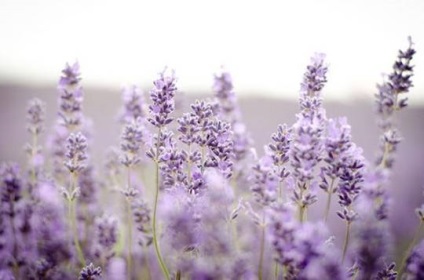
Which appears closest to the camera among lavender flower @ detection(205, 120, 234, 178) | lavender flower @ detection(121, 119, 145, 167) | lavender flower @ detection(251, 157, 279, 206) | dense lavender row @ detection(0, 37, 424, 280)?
dense lavender row @ detection(0, 37, 424, 280)

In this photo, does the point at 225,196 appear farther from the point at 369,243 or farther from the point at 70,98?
the point at 70,98

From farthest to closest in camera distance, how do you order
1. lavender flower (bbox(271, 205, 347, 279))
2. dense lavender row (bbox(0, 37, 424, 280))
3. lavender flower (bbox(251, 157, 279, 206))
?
lavender flower (bbox(251, 157, 279, 206)), dense lavender row (bbox(0, 37, 424, 280)), lavender flower (bbox(271, 205, 347, 279))

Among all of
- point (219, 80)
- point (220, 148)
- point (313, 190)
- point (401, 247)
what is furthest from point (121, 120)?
point (401, 247)

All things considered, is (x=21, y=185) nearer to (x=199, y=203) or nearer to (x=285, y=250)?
(x=199, y=203)

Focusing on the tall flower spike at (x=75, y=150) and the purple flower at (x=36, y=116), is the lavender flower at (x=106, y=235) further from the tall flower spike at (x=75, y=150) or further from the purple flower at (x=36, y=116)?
the purple flower at (x=36, y=116)

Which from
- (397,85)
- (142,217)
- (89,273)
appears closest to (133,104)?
(142,217)

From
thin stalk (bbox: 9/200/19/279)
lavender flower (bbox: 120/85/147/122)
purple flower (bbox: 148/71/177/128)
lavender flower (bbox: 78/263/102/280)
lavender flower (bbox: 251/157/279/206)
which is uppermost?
purple flower (bbox: 148/71/177/128)

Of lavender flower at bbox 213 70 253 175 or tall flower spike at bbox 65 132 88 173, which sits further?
lavender flower at bbox 213 70 253 175

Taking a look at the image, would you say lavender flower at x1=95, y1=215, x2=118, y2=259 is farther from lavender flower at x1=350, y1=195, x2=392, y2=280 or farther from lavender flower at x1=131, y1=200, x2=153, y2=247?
lavender flower at x1=350, y1=195, x2=392, y2=280

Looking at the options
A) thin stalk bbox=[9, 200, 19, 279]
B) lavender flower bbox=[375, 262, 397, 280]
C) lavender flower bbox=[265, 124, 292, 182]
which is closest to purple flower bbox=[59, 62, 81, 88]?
thin stalk bbox=[9, 200, 19, 279]
